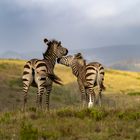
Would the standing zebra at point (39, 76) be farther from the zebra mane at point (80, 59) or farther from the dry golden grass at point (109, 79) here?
the dry golden grass at point (109, 79)

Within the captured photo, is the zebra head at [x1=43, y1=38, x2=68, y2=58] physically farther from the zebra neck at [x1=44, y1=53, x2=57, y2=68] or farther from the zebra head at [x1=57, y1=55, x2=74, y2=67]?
the zebra head at [x1=57, y1=55, x2=74, y2=67]

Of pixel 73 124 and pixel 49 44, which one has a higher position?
pixel 49 44

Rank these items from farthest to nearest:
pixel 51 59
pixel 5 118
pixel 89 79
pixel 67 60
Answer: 1. pixel 67 60
2. pixel 89 79
3. pixel 51 59
4. pixel 5 118

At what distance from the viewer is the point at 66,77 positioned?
74000mm

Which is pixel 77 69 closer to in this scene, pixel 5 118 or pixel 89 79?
pixel 89 79

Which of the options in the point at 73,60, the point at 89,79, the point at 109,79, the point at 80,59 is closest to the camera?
the point at 89,79

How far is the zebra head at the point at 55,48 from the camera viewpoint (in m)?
22.7

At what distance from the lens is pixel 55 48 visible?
22891 mm

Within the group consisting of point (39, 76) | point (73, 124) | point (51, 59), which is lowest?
point (73, 124)

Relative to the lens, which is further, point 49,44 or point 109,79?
point 109,79

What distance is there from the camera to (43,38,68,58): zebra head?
22.7 metres

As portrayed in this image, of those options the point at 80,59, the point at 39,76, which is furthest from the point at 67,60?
the point at 39,76

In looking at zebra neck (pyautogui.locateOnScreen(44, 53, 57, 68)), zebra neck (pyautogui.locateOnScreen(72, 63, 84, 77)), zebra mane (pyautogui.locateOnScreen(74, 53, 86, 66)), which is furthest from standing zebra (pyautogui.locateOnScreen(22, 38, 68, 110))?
zebra mane (pyautogui.locateOnScreen(74, 53, 86, 66))

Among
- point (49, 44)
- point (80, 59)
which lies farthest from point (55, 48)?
point (80, 59)
